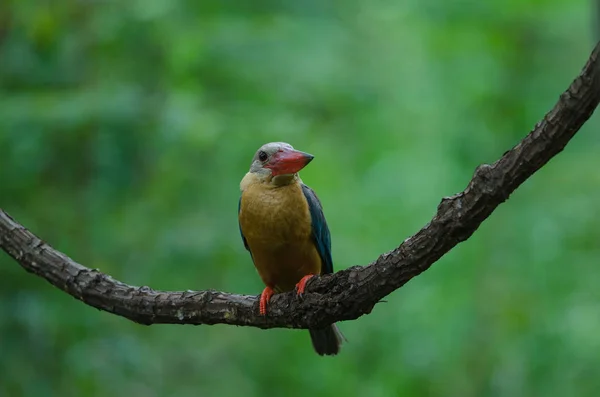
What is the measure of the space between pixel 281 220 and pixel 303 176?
9.85 ft

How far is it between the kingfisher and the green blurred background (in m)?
1.49

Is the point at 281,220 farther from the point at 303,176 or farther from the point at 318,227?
the point at 303,176

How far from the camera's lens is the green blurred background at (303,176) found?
484 cm

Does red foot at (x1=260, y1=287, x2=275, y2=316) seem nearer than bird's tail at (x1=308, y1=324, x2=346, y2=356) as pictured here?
Yes

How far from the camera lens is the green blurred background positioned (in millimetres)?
4844

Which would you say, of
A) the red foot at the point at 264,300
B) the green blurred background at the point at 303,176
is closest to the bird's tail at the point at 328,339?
the red foot at the point at 264,300

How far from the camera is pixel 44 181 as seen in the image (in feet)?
16.2

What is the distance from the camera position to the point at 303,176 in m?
6.58

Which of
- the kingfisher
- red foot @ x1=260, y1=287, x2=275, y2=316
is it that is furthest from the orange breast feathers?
red foot @ x1=260, y1=287, x2=275, y2=316

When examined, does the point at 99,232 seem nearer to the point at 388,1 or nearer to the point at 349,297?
the point at 349,297

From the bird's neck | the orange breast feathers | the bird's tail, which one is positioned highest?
the bird's neck

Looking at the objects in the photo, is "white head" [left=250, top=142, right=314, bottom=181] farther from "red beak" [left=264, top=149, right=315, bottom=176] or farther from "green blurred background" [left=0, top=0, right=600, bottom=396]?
"green blurred background" [left=0, top=0, right=600, bottom=396]

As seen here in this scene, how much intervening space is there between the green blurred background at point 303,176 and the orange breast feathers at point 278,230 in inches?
60.6

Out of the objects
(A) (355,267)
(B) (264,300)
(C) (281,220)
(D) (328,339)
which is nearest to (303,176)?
(D) (328,339)
